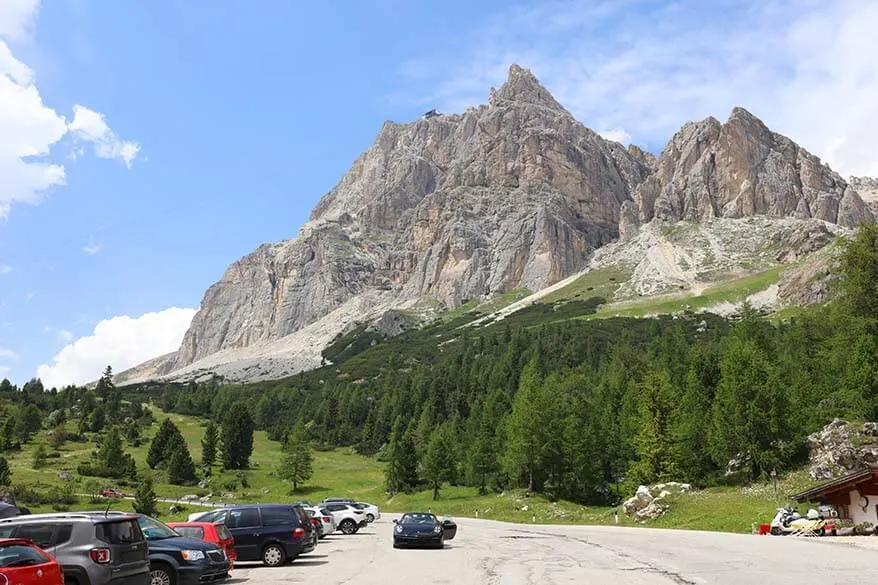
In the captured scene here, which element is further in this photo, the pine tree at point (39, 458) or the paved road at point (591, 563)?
the pine tree at point (39, 458)

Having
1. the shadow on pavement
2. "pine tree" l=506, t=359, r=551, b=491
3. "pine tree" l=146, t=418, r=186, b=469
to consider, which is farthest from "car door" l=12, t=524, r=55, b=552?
"pine tree" l=146, t=418, r=186, b=469

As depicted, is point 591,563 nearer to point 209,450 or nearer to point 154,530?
point 154,530

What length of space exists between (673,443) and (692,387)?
552 inches

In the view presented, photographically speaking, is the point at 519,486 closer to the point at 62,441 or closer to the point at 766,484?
the point at 766,484

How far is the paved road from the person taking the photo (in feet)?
59.5

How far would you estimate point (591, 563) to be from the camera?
74.7 ft

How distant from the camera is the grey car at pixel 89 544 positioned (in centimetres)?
1410

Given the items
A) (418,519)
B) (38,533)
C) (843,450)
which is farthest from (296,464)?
(38,533)

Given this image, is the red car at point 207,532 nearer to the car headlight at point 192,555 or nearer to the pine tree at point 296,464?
the car headlight at point 192,555

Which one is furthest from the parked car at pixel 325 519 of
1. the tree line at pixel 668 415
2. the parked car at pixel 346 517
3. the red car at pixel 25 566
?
the tree line at pixel 668 415

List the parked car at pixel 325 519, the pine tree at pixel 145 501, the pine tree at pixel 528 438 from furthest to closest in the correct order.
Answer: the pine tree at pixel 528 438
the pine tree at pixel 145 501
the parked car at pixel 325 519

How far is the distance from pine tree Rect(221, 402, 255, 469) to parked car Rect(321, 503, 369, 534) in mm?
72206

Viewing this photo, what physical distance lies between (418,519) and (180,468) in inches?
3236

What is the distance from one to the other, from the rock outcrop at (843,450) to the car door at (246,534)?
38577mm
